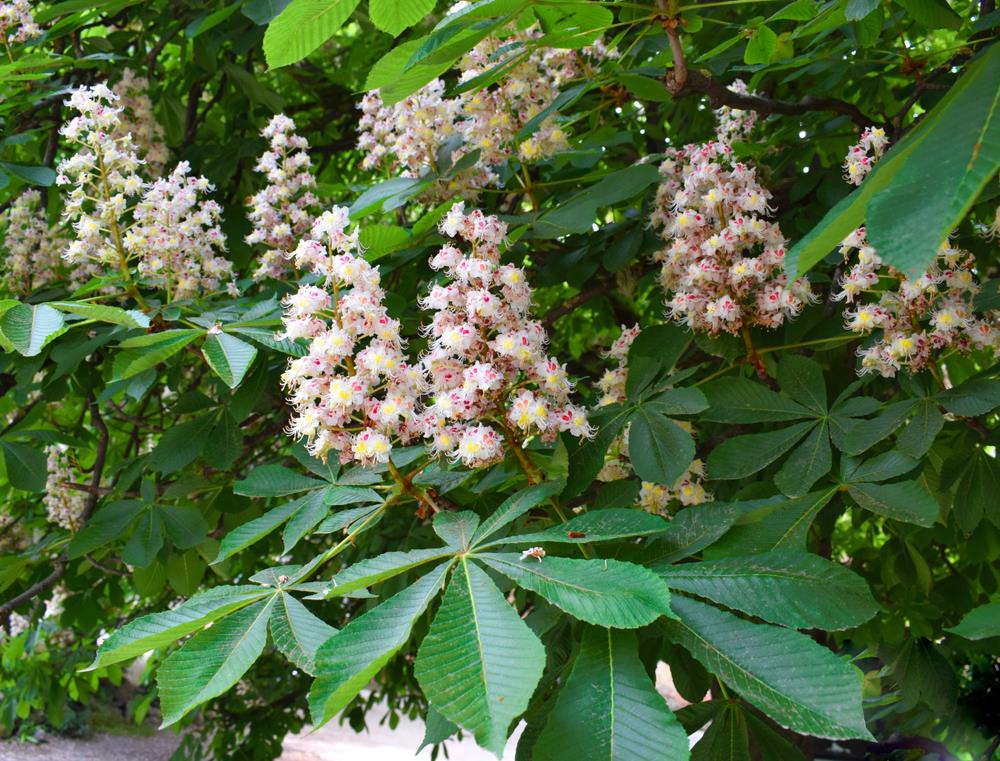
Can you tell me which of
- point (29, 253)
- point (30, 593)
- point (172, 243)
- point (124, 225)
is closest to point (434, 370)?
point (172, 243)

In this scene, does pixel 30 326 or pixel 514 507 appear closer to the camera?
pixel 514 507

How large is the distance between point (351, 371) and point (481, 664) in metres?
0.59

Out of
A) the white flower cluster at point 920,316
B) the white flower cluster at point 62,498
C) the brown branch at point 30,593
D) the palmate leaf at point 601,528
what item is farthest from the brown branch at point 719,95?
the white flower cluster at point 62,498

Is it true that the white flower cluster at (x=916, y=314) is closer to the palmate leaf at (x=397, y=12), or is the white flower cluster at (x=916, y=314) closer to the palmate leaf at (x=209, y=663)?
the palmate leaf at (x=397, y=12)

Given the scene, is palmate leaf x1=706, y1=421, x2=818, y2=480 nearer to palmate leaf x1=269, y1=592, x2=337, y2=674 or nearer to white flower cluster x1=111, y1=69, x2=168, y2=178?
palmate leaf x1=269, y1=592, x2=337, y2=674

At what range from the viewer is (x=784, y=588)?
1004mm

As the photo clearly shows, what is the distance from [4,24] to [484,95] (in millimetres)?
1385

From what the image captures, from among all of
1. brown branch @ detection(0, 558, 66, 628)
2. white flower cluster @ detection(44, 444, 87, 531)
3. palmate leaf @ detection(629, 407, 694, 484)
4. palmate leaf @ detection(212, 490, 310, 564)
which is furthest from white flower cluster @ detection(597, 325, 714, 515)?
white flower cluster @ detection(44, 444, 87, 531)

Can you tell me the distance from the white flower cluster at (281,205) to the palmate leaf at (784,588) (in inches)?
56.4

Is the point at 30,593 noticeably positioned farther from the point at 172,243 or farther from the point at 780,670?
the point at 780,670

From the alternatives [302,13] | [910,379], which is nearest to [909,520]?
[910,379]

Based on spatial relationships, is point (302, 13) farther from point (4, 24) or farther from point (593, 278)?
point (4, 24)

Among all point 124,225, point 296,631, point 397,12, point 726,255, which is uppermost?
point 397,12

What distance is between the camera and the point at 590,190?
1.86 meters
